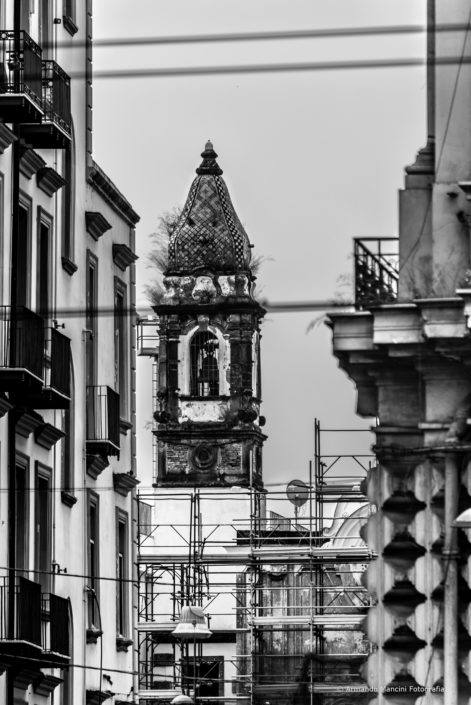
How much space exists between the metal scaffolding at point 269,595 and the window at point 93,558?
12.5 feet

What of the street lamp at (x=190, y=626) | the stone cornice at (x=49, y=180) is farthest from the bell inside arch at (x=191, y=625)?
the stone cornice at (x=49, y=180)

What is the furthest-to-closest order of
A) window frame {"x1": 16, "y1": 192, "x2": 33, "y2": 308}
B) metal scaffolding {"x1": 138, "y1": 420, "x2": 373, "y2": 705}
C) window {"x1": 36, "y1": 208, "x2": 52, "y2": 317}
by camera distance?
metal scaffolding {"x1": 138, "y1": 420, "x2": 373, "y2": 705} < window {"x1": 36, "y1": 208, "x2": 52, "y2": 317} < window frame {"x1": 16, "y1": 192, "x2": 33, "y2": 308}

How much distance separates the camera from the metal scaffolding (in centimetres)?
5406

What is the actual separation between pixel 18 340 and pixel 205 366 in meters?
71.6

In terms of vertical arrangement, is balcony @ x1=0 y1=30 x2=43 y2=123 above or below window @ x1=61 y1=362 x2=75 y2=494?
above

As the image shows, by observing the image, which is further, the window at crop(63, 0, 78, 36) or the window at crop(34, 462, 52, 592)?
the window at crop(63, 0, 78, 36)

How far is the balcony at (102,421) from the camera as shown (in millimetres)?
41312

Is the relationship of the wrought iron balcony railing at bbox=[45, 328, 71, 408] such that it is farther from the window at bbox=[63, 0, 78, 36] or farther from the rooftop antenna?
the rooftop antenna

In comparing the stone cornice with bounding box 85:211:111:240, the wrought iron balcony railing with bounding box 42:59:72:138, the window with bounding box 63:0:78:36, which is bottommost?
the stone cornice with bounding box 85:211:111:240

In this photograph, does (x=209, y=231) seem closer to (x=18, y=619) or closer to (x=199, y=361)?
(x=199, y=361)

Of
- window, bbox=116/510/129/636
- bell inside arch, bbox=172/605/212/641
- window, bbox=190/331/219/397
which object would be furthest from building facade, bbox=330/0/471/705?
window, bbox=190/331/219/397

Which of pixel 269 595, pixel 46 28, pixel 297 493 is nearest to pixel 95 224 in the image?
pixel 46 28

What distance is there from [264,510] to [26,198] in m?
49.3

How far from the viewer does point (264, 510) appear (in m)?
85.8
